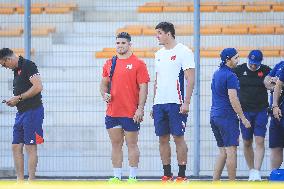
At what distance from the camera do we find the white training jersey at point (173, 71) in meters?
10.2

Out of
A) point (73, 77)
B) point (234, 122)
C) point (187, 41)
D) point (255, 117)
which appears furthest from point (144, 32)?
point (234, 122)

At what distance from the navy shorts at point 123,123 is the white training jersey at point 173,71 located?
0.36 meters

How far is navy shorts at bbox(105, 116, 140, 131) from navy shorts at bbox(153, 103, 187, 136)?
0.80 ft

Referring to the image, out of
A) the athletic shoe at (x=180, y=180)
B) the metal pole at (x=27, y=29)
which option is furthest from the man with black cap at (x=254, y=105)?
the metal pole at (x=27, y=29)

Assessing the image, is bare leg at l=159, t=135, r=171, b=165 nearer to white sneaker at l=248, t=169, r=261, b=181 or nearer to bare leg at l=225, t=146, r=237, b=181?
bare leg at l=225, t=146, r=237, b=181

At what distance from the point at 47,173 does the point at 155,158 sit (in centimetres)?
137

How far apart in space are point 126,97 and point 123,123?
276mm

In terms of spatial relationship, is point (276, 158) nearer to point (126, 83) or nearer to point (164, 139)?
point (164, 139)

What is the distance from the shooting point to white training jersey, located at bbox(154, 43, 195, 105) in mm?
10242

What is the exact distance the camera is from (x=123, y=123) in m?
10.4

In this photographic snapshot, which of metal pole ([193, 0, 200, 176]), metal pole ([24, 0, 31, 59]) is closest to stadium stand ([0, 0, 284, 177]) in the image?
metal pole ([193, 0, 200, 176])

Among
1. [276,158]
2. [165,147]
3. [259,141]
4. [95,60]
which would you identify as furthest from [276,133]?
[95,60]

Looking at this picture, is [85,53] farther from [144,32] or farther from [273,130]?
[273,130]

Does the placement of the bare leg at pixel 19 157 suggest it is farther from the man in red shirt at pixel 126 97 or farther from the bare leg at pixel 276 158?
the bare leg at pixel 276 158
